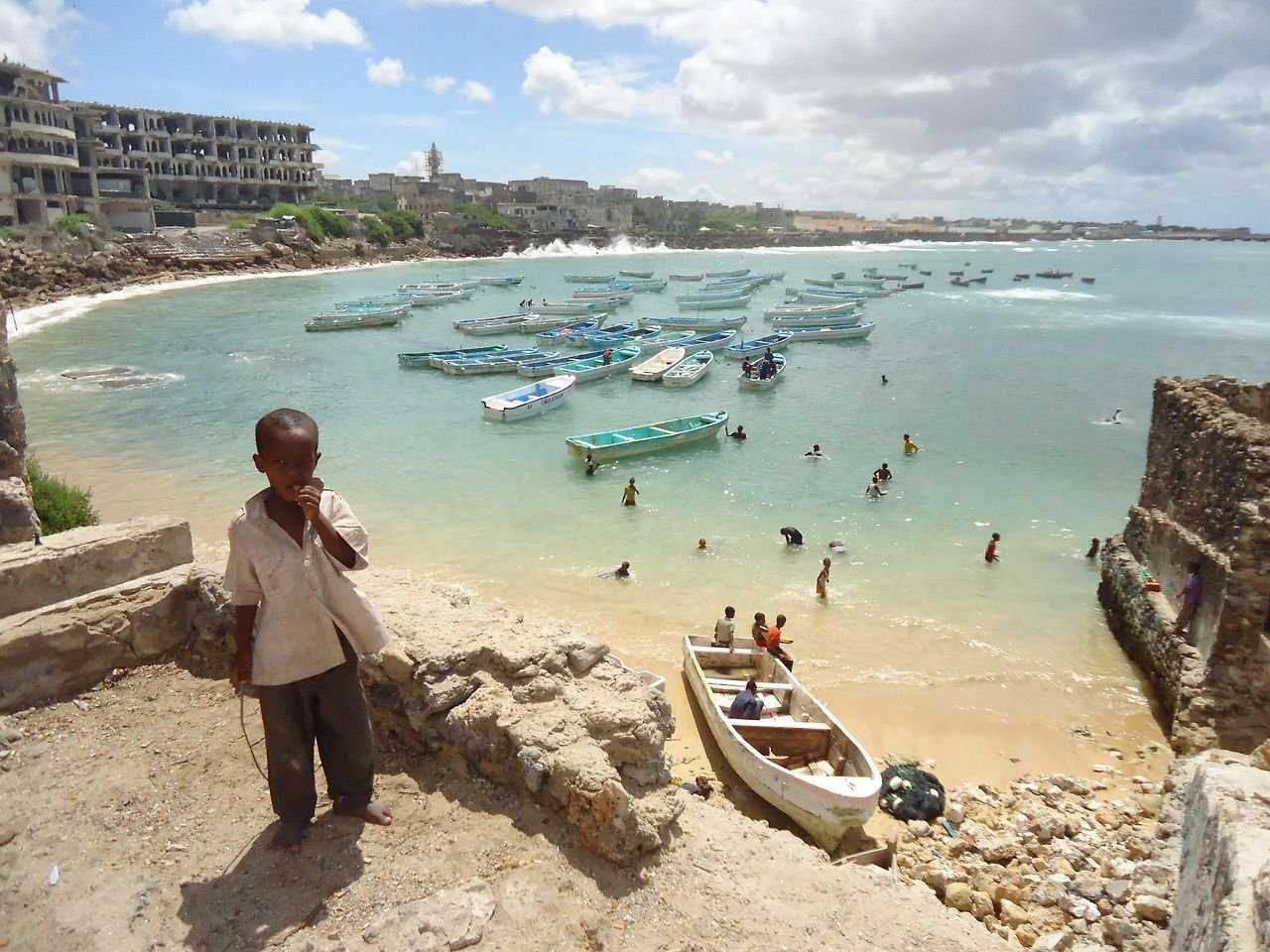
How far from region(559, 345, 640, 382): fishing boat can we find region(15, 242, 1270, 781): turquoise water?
639 mm

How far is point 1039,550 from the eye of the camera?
61.1 ft

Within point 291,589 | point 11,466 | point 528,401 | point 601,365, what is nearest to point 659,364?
point 601,365

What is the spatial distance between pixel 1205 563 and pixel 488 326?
4767cm

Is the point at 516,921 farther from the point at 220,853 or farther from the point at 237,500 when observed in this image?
the point at 237,500

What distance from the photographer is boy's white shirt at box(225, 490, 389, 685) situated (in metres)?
3.86

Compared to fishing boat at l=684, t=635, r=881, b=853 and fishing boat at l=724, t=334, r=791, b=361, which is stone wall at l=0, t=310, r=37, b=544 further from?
fishing boat at l=724, t=334, r=791, b=361

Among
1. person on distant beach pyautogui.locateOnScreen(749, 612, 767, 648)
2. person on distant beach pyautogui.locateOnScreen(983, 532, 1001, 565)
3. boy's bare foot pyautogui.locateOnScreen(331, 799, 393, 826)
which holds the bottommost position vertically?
person on distant beach pyautogui.locateOnScreen(983, 532, 1001, 565)

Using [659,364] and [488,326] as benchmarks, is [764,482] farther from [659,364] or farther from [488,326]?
[488,326]

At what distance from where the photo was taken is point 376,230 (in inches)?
4018

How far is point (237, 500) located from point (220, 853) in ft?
58.8

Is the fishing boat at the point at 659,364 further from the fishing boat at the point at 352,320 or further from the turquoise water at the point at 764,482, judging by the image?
the fishing boat at the point at 352,320

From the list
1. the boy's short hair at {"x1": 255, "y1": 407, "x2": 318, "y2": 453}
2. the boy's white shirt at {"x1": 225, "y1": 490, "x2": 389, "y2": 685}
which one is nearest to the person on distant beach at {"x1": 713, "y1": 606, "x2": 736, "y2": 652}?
the boy's white shirt at {"x1": 225, "y1": 490, "x2": 389, "y2": 685}

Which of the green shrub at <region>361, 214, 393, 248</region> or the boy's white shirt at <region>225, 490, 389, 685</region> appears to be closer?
the boy's white shirt at <region>225, 490, 389, 685</region>

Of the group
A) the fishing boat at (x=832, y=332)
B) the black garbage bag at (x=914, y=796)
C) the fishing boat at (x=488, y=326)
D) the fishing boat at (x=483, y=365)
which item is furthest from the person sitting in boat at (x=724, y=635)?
the fishing boat at (x=488, y=326)
